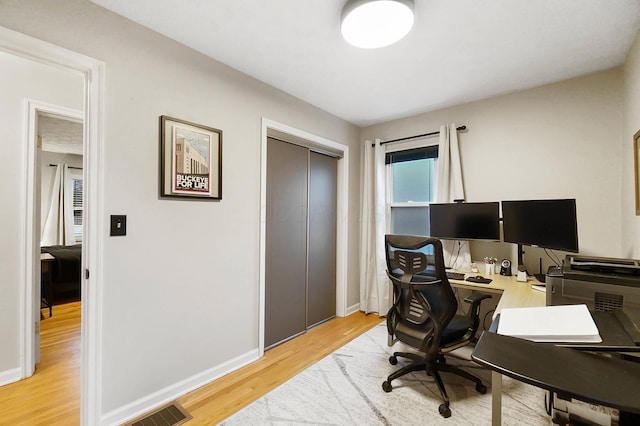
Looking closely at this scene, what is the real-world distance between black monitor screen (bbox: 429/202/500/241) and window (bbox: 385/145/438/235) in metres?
0.42

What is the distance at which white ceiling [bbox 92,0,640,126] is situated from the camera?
163cm

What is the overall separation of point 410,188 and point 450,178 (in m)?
0.54

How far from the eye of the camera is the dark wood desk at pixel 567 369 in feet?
1.70

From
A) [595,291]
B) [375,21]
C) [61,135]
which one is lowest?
[595,291]

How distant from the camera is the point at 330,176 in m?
3.47

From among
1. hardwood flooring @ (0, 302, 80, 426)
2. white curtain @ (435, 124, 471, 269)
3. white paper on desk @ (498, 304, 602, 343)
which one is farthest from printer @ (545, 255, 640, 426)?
hardwood flooring @ (0, 302, 80, 426)

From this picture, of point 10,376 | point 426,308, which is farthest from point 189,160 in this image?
point 10,376

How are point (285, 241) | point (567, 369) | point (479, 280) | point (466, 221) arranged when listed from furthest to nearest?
point (285, 241), point (466, 221), point (479, 280), point (567, 369)

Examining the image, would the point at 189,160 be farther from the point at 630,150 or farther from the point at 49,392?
the point at 630,150

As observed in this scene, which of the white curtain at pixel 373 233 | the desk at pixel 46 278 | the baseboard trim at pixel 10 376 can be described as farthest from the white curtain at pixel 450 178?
the desk at pixel 46 278

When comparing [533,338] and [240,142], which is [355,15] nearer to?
[240,142]

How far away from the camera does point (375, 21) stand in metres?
1.61

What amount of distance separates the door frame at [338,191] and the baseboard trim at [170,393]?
0.79ft

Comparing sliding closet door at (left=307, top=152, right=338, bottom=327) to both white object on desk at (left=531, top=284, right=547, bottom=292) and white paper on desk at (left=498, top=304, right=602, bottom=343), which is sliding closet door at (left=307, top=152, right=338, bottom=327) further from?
white paper on desk at (left=498, top=304, right=602, bottom=343)
